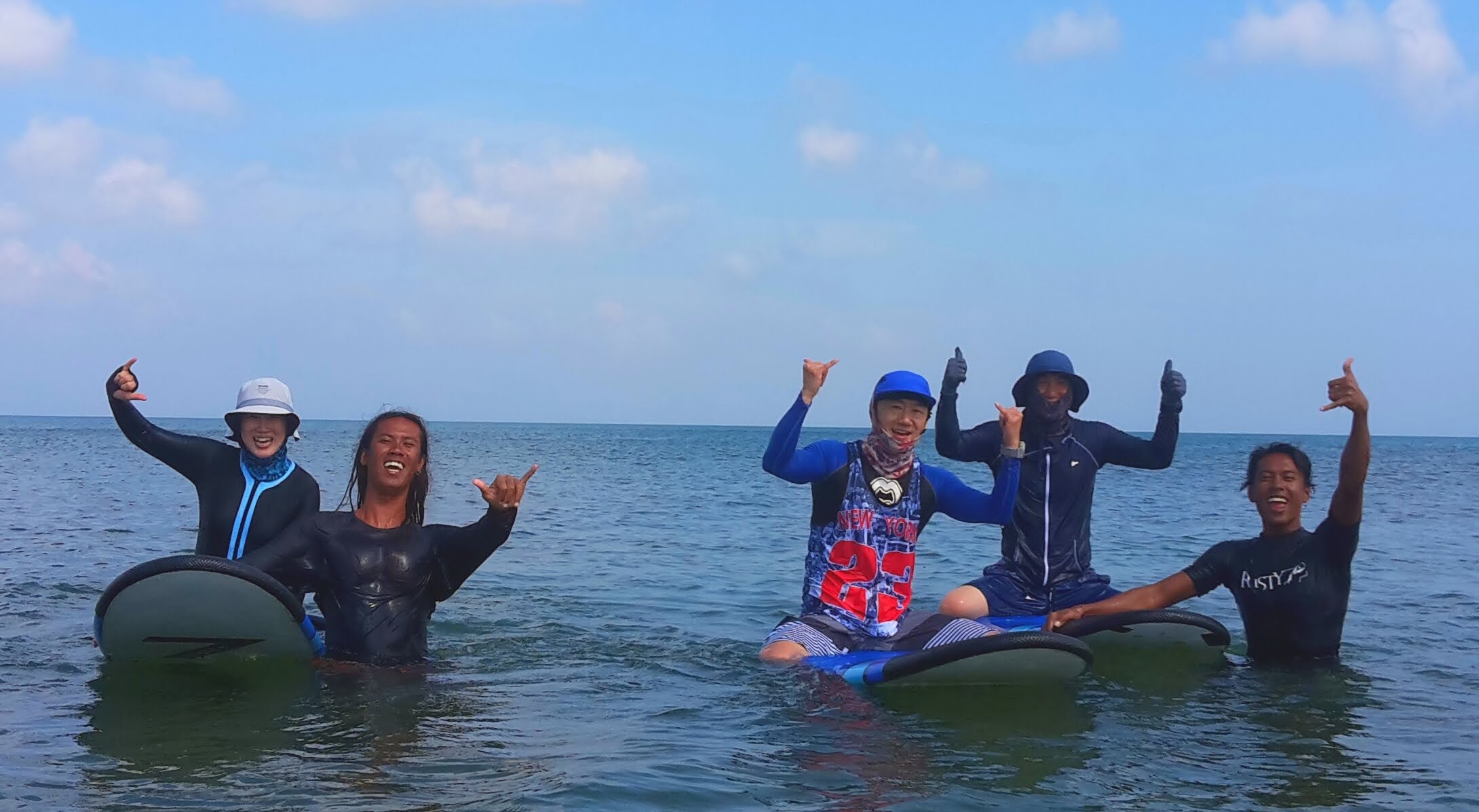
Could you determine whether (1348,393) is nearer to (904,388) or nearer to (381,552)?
(904,388)

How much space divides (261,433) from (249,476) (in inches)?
10.9

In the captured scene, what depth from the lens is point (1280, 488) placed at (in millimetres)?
7512

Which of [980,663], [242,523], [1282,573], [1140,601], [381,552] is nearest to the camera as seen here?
[980,663]

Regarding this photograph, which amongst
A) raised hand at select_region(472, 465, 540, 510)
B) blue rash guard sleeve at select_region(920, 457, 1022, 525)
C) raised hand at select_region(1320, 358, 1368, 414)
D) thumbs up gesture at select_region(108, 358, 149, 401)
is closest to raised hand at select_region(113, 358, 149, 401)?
thumbs up gesture at select_region(108, 358, 149, 401)

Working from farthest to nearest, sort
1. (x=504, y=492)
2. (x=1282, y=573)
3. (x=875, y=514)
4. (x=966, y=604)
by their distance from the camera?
(x=966, y=604) < (x=1282, y=573) < (x=875, y=514) < (x=504, y=492)

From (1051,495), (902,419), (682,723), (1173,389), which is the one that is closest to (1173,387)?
(1173,389)

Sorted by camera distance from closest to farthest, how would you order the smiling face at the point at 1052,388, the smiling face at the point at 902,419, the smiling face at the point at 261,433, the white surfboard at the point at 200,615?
the white surfboard at the point at 200,615 < the smiling face at the point at 902,419 < the smiling face at the point at 261,433 < the smiling face at the point at 1052,388

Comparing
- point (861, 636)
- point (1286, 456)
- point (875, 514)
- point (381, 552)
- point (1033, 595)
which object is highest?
point (1286, 456)

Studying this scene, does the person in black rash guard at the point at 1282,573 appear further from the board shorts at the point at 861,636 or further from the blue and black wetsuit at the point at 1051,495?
the board shorts at the point at 861,636

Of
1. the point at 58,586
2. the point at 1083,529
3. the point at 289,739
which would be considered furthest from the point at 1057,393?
the point at 58,586

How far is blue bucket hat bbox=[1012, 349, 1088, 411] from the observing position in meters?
8.41

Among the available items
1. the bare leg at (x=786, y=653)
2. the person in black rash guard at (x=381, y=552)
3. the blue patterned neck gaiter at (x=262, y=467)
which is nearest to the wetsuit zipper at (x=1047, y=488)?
the bare leg at (x=786, y=653)

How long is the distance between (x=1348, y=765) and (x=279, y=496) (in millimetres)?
6009

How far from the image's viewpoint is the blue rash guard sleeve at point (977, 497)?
715 cm
